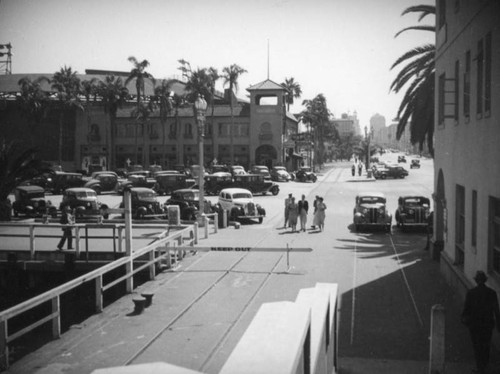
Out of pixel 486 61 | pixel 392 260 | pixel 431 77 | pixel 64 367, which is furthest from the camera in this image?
pixel 431 77

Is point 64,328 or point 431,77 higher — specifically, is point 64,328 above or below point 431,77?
below

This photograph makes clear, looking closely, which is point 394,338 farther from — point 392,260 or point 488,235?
point 392,260

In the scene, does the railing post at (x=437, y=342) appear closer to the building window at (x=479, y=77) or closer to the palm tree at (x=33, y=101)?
the building window at (x=479, y=77)

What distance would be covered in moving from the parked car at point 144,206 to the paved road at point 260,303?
26.3ft

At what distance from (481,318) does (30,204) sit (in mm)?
29318

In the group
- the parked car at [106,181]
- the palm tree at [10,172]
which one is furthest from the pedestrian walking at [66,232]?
the parked car at [106,181]

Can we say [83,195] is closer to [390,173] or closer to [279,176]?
[279,176]

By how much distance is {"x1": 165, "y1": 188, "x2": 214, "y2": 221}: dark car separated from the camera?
30.9m

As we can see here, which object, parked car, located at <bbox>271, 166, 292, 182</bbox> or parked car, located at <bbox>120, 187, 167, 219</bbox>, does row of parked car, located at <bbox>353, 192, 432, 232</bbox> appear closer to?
parked car, located at <bbox>120, 187, 167, 219</bbox>

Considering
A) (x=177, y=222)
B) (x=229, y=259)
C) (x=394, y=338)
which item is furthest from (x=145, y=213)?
(x=394, y=338)

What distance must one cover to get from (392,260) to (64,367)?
1335 cm

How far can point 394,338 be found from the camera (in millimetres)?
11047

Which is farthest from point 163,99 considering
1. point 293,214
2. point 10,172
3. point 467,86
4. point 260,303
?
point 260,303

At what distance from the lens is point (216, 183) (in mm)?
45969
